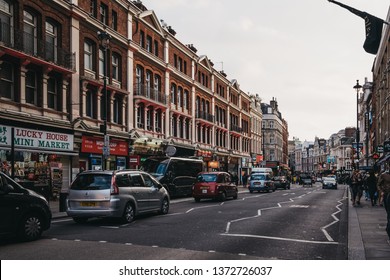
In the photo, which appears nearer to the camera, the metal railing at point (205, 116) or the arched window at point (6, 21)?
the arched window at point (6, 21)

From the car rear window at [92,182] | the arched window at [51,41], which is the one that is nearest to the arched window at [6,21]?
the arched window at [51,41]

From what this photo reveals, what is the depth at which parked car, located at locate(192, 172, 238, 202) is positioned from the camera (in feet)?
81.3

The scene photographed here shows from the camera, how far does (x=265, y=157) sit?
10112cm

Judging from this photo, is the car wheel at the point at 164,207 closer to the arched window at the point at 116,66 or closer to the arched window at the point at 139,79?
the arched window at the point at 116,66

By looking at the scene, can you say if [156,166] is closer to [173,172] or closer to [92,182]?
[173,172]

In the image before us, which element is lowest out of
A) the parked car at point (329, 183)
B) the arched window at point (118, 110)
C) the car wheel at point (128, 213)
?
the parked car at point (329, 183)

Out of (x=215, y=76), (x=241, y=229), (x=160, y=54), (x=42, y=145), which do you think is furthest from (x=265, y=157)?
(x=241, y=229)

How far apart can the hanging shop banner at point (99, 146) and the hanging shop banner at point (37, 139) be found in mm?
1587

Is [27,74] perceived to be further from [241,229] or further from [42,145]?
[241,229]

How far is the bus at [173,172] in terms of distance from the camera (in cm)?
2725

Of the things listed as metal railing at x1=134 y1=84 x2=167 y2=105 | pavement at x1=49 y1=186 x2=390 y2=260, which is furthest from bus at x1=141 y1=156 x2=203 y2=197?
pavement at x1=49 y1=186 x2=390 y2=260

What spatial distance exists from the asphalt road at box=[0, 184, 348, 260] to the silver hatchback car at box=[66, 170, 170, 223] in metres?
0.40

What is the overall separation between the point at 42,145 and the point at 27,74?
3.72 meters

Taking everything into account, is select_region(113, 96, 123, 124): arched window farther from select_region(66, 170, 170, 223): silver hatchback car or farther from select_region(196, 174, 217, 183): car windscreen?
select_region(66, 170, 170, 223): silver hatchback car
